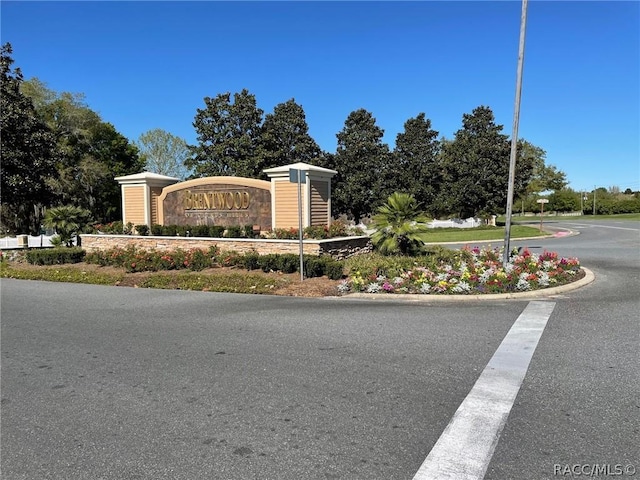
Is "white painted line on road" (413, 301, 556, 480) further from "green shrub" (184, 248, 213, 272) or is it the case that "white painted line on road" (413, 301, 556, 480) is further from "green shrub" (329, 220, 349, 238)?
"green shrub" (184, 248, 213, 272)

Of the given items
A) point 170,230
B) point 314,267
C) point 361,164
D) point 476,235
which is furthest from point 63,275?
point 361,164

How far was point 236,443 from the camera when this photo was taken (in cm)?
326

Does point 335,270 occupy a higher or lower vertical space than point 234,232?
lower

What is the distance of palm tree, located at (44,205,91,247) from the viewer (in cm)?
1817

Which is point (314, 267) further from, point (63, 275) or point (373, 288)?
point (63, 275)

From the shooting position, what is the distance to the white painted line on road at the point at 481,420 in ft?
9.64

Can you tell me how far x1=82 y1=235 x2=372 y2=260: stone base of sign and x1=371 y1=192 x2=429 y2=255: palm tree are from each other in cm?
127

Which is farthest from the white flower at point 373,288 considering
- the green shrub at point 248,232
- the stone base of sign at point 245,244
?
the green shrub at point 248,232

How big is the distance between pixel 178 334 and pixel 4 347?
2079 millimetres

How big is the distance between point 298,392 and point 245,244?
32.4 ft

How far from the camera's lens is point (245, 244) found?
1375cm

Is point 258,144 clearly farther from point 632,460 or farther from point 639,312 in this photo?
point 632,460

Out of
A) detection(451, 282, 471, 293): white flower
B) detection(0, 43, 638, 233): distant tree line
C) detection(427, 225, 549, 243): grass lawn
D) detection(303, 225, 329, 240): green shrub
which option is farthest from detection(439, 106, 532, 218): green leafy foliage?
detection(451, 282, 471, 293): white flower

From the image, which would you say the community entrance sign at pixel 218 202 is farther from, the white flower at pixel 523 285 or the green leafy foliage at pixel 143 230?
the white flower at pixel 523 285
